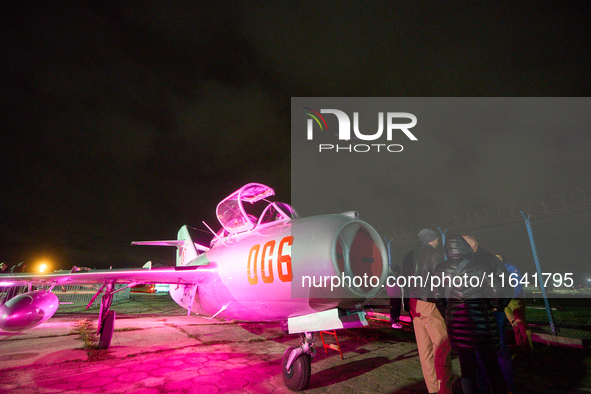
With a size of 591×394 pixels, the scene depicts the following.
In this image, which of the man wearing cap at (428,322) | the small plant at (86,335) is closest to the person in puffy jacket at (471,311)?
the man wearing cap at (428,322)

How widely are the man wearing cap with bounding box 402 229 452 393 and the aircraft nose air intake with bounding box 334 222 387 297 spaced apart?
107 cm

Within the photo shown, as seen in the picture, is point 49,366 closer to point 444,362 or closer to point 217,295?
point 217,295

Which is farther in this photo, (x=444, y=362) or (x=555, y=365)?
(x=555, y=365)

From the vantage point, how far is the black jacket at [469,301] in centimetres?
313

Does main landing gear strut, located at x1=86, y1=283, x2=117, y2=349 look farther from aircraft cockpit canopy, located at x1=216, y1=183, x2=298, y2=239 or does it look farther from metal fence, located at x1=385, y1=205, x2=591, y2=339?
metal fence, located at x1=385, y1=205, x2=591, y2=339

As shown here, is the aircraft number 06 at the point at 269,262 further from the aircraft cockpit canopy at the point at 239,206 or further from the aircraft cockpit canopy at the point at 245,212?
the aircraft cockpit canopy at the point at 239,206

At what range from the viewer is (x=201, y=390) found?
13.2ft

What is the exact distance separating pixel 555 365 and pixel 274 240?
5549mm

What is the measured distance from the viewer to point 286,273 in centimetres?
334

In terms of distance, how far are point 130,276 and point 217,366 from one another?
320 centimetres

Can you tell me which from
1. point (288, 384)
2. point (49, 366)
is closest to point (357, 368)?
point (288, 384)

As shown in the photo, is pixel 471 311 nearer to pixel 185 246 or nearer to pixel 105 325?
pixel 105 325

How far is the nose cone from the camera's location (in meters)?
6.17

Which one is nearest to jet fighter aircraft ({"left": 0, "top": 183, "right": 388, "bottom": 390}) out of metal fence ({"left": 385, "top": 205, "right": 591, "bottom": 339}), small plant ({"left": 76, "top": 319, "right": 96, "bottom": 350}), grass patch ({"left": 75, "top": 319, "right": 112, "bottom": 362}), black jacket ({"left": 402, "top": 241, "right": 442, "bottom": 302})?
grass patch ({"left": 75, "top": 319, "right": 112, "bottom": 362})
